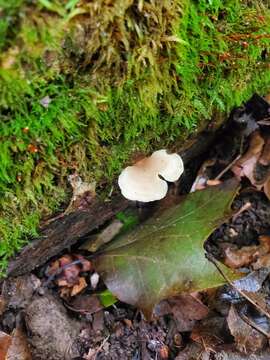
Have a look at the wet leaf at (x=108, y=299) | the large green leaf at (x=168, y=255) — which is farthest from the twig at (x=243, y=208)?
the wet leaf at (x=108, y=299)

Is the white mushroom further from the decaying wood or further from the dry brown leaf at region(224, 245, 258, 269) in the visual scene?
the dry brown leaf at region(224, 245, 258, 269)

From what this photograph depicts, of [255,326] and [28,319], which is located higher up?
[28,319]

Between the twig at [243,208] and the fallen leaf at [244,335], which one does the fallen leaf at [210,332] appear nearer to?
the fallen leaf at [244,335]

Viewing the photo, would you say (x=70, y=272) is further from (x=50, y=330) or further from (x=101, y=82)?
(x=101, y=82)

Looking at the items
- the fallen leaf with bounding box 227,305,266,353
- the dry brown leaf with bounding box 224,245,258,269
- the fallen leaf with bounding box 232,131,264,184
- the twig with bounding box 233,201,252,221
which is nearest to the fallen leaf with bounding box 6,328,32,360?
the fallen leaf with bounding box 227,305,266,353

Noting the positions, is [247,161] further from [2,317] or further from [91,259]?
[2,317]

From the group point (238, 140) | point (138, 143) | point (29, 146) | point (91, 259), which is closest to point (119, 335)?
point (91, 259)
